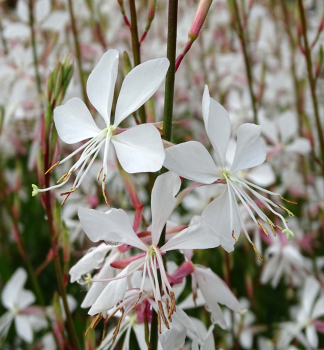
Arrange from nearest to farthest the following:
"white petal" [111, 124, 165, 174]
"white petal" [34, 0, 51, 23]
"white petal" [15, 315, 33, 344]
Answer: "white petal" [111, 124, 165, 174], "white petal" [15, 315, 33, 344], "white petal" [34, 0, 51, 23]

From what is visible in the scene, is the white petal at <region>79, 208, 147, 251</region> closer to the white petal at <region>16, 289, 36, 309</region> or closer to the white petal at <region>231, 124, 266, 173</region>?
the white petal at <region>231, 124, 266, 173</region>

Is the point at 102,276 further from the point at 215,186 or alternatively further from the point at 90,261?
the point at 215,186

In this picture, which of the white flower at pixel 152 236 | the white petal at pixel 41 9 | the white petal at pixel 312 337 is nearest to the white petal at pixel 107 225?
the white flower at pixel 152 236

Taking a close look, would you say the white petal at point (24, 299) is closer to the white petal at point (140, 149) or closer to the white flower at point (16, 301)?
the white flower at point (16, 301)

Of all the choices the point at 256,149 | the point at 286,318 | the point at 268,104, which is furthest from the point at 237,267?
the point at 256,149

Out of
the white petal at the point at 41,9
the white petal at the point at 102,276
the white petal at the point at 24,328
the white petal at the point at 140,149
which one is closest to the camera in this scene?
the white petal at the point at 140,149

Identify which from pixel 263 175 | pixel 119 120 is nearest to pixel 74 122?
pixel 119 120

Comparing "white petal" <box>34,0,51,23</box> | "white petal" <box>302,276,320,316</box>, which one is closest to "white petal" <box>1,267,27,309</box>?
"white petal" <box>302,276,320,316</box>
